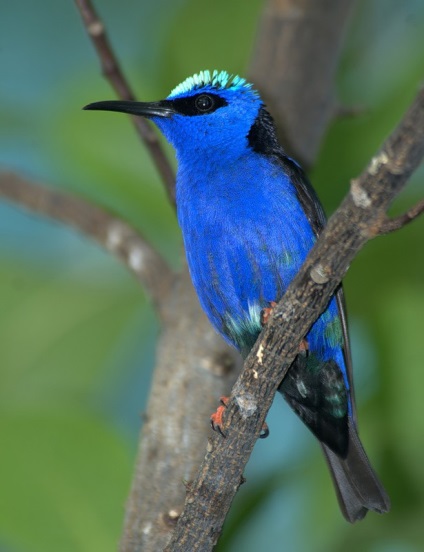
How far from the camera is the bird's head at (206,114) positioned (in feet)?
10.9

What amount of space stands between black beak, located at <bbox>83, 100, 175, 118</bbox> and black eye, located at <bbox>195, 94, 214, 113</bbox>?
0.36ft

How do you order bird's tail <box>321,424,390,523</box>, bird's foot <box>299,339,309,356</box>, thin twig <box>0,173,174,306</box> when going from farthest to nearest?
thin twig <box>0,173,174,306</box>, bird's tail <box>321,424,390,523</box>, bird's foot <box>299,339,309,356</box>

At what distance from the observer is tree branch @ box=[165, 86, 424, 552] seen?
1842 mm

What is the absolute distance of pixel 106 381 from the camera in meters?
4.45

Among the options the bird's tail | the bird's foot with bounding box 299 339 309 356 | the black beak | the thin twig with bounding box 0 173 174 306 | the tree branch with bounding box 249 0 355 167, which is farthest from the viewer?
the tree branch with bounding box 249 0 355 167

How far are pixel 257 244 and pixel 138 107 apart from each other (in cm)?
82

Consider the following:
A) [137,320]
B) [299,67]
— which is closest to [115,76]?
[299,67]

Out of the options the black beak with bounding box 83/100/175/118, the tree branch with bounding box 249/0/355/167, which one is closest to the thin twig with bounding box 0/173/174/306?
the black beak with bounding box 83/100/175/118

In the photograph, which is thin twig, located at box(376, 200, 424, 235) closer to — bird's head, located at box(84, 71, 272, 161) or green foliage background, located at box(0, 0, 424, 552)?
bird's head, located at box(84, 71, 272, 161)

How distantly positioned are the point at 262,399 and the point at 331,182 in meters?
2.27

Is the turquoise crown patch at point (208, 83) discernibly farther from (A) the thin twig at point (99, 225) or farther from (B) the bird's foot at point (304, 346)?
(B) the bird's foot at point (304, 346)

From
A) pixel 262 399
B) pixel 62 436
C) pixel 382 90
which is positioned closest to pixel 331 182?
pixel 382 90

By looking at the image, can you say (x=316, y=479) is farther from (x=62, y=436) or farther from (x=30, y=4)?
(x=30, y=4)

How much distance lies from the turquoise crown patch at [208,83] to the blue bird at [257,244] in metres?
0.08
